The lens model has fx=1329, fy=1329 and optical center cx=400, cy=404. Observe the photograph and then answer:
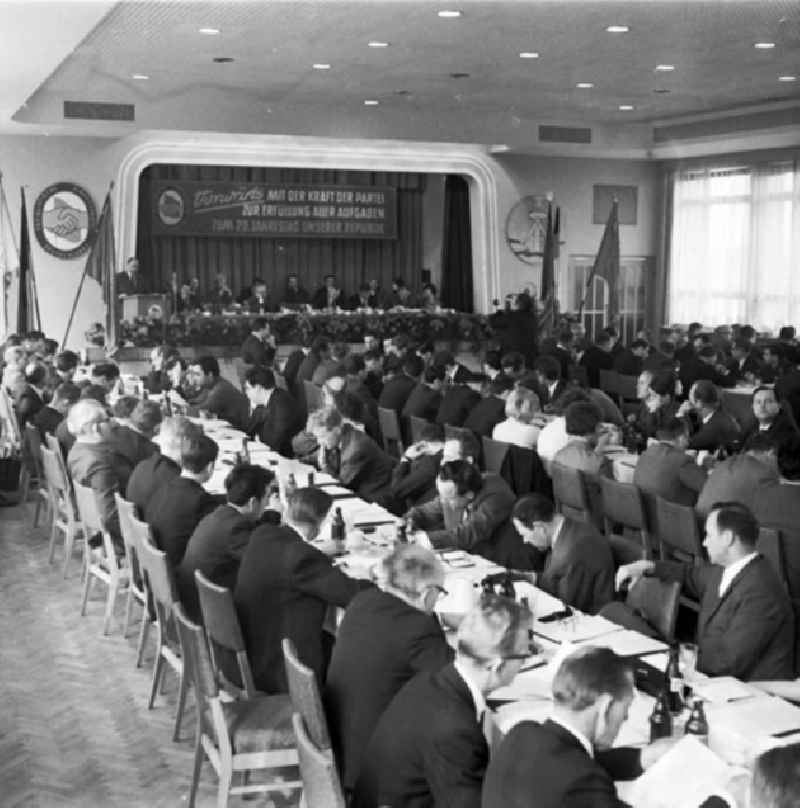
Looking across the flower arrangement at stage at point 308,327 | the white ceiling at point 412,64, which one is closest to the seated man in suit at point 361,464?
the white ceiling at point 412,64

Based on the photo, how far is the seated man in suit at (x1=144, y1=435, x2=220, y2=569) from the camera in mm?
7059

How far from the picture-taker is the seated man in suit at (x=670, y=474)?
318 inches

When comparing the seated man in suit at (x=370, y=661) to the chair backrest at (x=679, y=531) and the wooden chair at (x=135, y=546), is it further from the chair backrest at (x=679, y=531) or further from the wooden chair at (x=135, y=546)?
the chair backrest at (x=679, y=531)

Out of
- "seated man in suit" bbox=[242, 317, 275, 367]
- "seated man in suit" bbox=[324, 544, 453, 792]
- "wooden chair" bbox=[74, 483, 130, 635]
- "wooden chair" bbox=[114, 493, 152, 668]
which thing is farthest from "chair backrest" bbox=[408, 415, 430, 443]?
"seated man in suit" bbox=[324, 544, 453, 792]

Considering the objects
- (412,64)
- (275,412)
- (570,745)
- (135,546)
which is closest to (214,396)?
(275,412)

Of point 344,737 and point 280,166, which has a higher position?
point 280,166

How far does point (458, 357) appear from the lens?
20.0m

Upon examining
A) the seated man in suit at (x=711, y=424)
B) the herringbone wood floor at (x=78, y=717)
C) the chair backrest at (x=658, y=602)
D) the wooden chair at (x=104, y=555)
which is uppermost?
the seated man in suit at (x=711, y=424)

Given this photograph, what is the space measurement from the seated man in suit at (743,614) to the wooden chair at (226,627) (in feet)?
6.16

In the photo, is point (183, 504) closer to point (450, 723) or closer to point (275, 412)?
point (450, 723)

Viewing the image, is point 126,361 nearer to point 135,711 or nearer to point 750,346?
point 750,346

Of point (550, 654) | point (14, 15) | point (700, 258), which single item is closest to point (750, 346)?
point (700, 258)

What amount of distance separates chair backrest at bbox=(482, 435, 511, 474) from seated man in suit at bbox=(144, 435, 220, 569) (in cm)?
251

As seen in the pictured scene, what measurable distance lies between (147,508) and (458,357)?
1285cm
